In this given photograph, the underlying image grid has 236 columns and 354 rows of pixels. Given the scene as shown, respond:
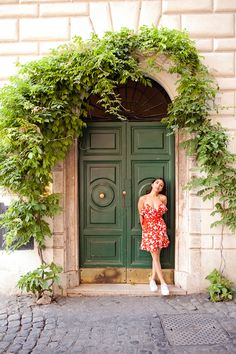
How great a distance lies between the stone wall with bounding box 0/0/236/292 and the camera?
5004 millimetres

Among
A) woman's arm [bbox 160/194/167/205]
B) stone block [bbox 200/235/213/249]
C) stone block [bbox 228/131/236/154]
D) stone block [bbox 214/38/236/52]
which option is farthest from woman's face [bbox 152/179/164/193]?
stone block [bbox 214/38/236/52]

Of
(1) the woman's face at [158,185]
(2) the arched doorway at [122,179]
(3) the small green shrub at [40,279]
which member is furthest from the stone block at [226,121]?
(3) the small green shrub at [40,279]

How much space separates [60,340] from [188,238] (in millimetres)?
2419

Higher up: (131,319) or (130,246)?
(130,246)

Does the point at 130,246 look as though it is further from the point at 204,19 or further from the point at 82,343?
the point at 204,19

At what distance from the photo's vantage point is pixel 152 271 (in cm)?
518

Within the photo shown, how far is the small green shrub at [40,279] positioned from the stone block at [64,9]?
3896 mm

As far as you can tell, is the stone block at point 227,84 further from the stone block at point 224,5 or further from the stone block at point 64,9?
the stone block at point 64,9

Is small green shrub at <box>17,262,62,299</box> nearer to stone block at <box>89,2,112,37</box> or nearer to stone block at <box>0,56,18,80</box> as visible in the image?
stone block at <box>0,56,18,80</box>

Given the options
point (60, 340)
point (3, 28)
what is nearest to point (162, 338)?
point (60, 340)

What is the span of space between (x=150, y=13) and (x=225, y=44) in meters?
1.27

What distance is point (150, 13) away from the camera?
5.05 m

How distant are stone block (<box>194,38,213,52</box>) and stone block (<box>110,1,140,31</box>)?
3.32ft

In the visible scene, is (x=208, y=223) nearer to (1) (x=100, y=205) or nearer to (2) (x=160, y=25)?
(1) (x=100, y=205)
